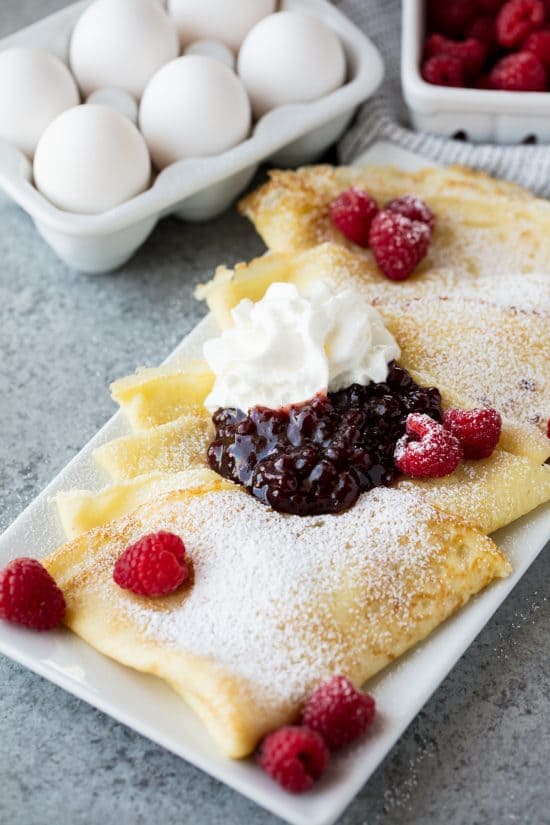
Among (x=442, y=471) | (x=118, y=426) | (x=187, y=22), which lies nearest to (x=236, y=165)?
(x=187, y=22)

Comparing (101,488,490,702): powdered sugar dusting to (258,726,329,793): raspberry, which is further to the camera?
(101,488,490,702): powdered sugar dusting

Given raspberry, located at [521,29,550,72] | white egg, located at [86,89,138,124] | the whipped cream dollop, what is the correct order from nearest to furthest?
the whipped cream dollop, white egg, located at [86,89,138,124], raspberry, located at [521,29,550,72]

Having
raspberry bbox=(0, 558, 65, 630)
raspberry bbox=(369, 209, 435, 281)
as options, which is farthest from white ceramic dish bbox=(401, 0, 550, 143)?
raspberry bbox=(0, 558, 65, 630)

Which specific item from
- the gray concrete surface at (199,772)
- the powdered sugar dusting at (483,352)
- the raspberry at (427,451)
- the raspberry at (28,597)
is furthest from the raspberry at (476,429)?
the raspberry at (28,597)

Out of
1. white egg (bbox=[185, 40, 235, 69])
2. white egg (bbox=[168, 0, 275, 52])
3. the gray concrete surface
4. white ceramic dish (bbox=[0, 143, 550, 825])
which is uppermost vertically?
white egg (bbox=[168, 0, 275, 52])

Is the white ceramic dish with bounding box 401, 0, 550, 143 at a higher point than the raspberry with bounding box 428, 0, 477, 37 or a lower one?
lower

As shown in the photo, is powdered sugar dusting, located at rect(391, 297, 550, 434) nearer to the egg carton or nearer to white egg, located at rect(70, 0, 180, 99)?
the egg carton

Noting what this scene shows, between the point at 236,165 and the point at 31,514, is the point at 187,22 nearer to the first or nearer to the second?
the point at 236,165
